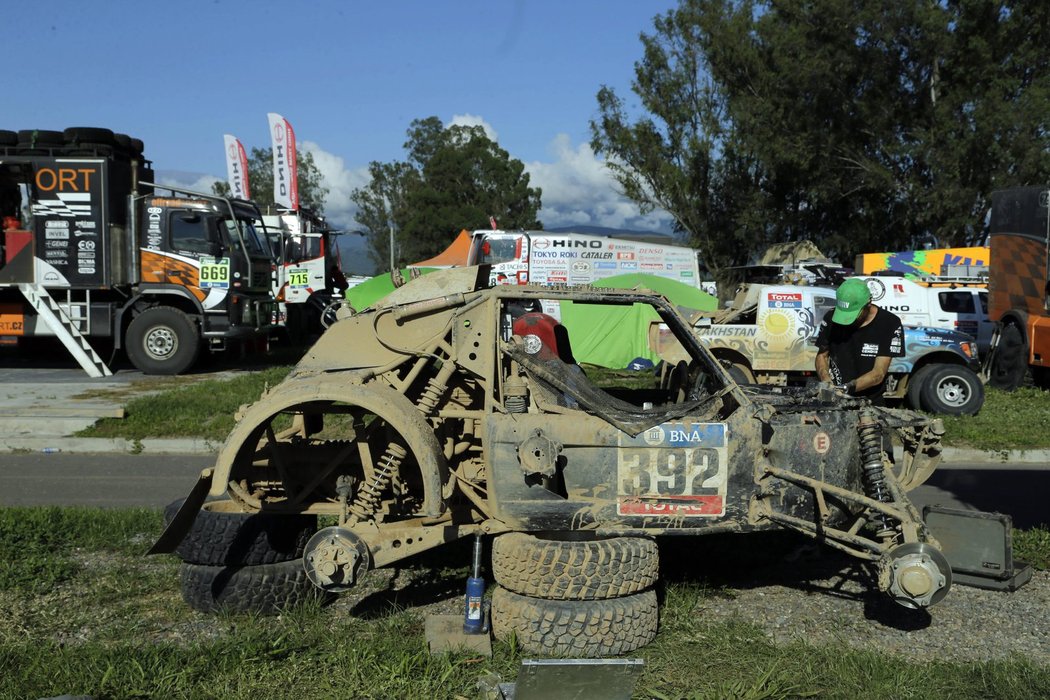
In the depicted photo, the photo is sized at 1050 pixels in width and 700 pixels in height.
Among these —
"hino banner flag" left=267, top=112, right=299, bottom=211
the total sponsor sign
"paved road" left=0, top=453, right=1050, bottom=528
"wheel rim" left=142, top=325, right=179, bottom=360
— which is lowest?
"paved road" left=0, top=453, right=1050, bottom=528

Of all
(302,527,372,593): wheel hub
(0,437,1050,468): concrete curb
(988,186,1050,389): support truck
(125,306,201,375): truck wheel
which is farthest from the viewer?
(125,306,201,375): truck wheel

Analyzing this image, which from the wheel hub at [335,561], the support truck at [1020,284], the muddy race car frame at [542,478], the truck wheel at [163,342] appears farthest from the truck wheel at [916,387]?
the truck wheel at [163,342]

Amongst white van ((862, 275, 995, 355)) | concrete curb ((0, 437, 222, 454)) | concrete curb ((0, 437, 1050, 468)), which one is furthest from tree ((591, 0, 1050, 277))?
concrete curb ((0, 437, 222, 454))

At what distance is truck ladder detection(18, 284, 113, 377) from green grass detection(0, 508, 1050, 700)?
11980 millimetres

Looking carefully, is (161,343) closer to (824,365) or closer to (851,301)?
(824,365)

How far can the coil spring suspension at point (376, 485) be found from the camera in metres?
4.70

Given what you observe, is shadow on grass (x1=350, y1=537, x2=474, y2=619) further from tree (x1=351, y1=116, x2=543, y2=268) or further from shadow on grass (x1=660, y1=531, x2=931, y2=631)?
tree (x1=351, y1=116, x2=543, y2=268)

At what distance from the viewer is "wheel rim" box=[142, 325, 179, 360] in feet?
53.8

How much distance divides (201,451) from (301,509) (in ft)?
18.8

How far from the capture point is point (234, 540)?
16.3ft

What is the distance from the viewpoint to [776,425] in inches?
180

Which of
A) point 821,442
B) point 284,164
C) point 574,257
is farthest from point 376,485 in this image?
point 284,164

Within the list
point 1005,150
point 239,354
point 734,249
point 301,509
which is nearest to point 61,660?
point 301,509

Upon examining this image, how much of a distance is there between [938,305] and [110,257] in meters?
15.3
